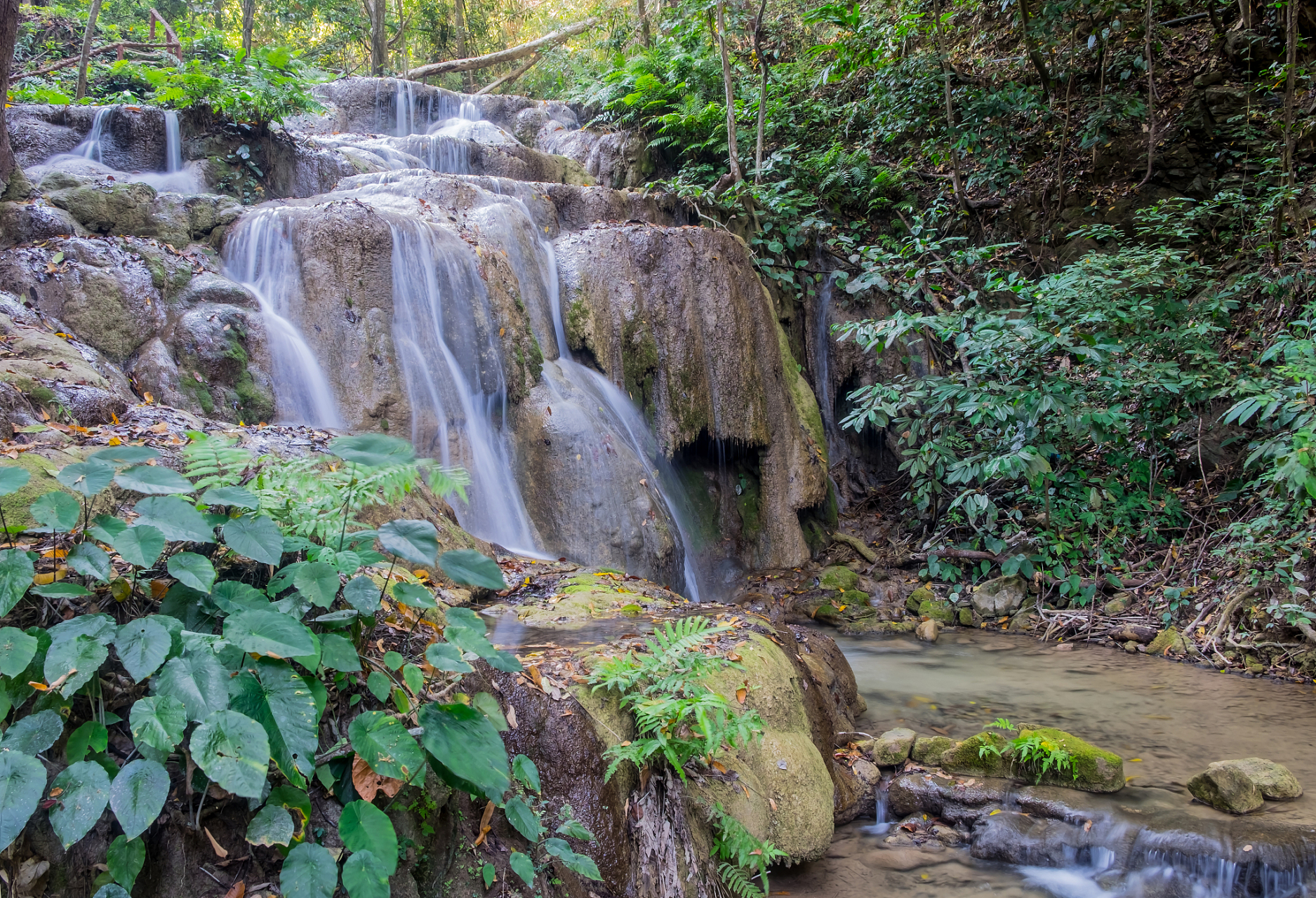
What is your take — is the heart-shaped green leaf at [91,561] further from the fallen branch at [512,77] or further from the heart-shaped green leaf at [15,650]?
the fallen branch at [512,77]

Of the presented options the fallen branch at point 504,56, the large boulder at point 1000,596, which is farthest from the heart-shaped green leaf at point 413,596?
the fallen branch at point 504,56

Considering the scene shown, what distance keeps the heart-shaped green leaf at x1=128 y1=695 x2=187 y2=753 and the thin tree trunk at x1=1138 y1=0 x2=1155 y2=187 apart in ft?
40.5

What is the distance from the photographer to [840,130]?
496 inches

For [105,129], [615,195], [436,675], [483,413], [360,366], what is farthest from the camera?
[615,195]

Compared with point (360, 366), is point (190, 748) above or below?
below

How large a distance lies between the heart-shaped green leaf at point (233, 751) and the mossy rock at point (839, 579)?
302 inches

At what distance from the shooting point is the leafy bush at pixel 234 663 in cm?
166

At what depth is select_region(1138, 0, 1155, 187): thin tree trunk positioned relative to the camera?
9.59 meters

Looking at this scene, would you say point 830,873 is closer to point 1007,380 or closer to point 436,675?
point 436,675

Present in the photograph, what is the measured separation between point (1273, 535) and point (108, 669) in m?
8.51

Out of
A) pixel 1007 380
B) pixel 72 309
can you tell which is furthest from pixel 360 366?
pixel 1007 380

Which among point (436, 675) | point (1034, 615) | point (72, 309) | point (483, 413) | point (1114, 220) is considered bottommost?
point (1034, 615)

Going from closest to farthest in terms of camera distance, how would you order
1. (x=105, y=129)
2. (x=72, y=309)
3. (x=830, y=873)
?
1. (x=830, y=873)
2. (x=72, y=309)
3. (x=105, y=129)

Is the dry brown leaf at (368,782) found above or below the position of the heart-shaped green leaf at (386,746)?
below
